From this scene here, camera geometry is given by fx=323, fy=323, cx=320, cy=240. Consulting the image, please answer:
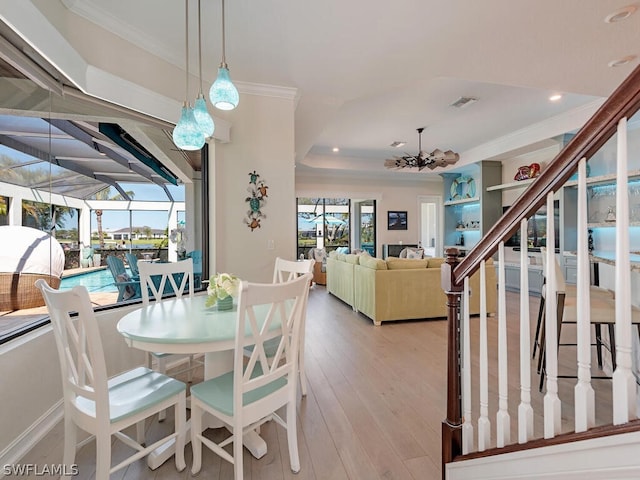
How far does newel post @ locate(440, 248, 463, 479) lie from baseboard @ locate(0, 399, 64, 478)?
2.22m

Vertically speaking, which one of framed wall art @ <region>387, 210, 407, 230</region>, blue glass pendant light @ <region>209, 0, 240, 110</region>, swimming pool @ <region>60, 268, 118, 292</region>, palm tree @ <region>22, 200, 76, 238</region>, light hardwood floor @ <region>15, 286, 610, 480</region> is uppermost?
blue glass pendant light @ <region>209, 0, 240, 110</region>

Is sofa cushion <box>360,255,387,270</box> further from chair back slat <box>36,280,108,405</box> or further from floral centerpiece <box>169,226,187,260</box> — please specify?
chair back slat <box>36,280,108,405</box>

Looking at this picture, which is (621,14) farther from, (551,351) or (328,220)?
(328,220)

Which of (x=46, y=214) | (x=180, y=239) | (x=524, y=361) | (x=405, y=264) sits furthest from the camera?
(x=405, y=264)

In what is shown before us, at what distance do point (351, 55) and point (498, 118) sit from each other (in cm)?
349

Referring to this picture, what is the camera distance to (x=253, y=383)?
1516mm

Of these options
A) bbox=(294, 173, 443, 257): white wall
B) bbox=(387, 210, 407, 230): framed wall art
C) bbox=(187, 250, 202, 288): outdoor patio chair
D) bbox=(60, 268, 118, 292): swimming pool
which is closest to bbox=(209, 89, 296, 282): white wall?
bbox=(187, 250, 202, 288): outdoor patio chair

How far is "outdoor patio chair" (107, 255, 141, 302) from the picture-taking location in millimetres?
2939

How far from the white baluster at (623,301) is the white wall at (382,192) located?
707cm

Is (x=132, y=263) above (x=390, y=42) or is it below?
below

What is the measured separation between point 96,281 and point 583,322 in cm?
330

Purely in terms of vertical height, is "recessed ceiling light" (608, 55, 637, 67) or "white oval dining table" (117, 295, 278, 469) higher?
"recessed ceiling light" (608, 55, 637, 67)

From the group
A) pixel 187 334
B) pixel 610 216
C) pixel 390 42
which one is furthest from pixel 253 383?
pixel 610 216

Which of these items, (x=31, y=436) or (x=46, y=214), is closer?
(x=31, y=436)
